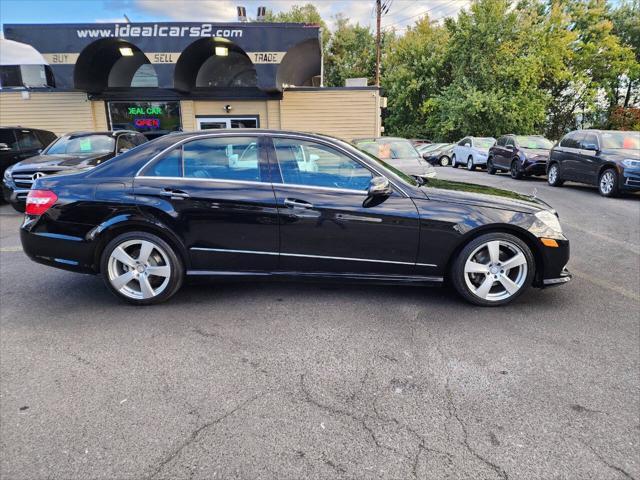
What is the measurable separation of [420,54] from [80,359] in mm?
36354

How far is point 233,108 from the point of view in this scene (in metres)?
16.2

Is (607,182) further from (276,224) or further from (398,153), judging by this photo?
(276,224)

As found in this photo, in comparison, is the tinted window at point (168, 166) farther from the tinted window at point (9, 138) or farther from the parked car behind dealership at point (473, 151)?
the parked car behind dealership at point (473, 151)

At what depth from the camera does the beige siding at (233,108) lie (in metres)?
16.1

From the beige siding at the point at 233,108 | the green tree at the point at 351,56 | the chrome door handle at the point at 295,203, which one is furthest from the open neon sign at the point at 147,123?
the green tree at the point at 351,56

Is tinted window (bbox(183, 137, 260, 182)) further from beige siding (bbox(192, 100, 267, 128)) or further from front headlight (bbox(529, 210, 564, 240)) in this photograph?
beige siding (bbox(192, 100, 267, 128))

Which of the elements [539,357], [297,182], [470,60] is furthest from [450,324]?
[470,60]

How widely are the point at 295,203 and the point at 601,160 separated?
10503 millimetres

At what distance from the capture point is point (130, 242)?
393 cm

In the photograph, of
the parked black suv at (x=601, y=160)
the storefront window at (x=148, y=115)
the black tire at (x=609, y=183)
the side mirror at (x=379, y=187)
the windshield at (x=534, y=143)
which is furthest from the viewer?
the storefront window at (x=148, y=115)

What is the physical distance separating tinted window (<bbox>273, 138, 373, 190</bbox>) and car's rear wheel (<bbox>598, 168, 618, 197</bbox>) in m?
9.50

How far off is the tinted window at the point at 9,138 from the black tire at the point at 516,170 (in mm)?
15231

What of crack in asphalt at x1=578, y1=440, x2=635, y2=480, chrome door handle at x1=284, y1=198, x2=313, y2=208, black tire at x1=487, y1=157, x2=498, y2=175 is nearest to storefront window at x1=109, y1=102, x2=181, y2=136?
black tire at x1=487, y1=157, x2=498, y2=175

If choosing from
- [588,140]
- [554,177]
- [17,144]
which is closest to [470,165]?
[554,177]
